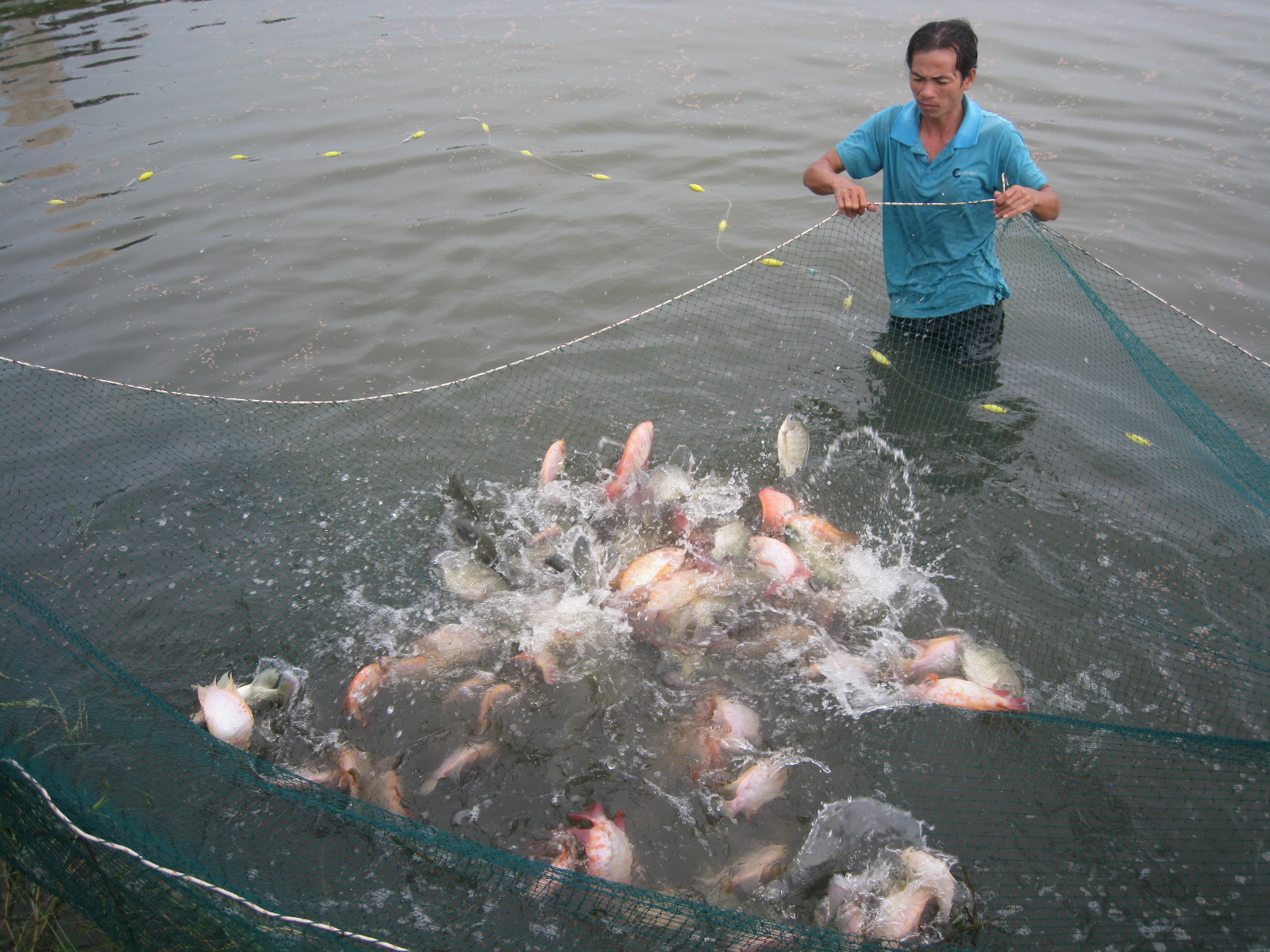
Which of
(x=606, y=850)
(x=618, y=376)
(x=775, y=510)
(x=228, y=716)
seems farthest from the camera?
(x=618, y=376)

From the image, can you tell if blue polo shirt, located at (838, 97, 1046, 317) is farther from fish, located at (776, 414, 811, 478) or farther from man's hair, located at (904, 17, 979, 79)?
fish, located at (776, 414, 811, 478)

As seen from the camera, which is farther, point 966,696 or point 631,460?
point 631,460

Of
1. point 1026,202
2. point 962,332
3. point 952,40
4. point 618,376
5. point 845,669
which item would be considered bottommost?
point 845,669

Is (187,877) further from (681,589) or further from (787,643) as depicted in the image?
(787,643)

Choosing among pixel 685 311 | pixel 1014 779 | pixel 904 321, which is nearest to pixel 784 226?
pixel 685 311

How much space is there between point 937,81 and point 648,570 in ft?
9.28

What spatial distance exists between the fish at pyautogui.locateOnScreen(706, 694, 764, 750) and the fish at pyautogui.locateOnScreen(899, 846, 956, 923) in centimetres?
70

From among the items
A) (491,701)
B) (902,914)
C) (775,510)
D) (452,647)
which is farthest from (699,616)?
(902,914)

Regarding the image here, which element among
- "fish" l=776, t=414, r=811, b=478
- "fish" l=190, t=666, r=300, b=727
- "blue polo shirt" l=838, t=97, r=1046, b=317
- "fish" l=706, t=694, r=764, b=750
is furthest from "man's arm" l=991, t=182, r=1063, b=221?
"fish" l=190, t=666, r=300, b=727

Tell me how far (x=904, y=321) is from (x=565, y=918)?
13.1 feet

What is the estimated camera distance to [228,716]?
10.9 feet

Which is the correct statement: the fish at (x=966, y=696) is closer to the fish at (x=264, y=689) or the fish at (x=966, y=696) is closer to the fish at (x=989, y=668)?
the fish at (x=989, y=668)

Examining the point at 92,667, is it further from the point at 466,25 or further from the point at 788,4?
the point at 788,4

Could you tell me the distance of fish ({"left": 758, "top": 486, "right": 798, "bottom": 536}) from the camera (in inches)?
168
